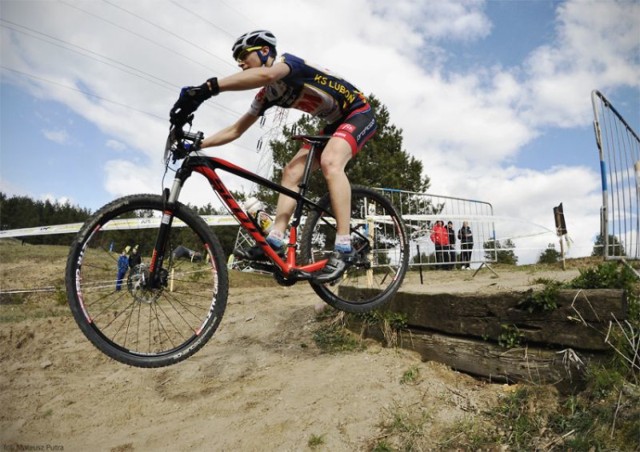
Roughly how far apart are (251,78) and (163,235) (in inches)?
57.0

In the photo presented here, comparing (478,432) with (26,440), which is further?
(26,440)

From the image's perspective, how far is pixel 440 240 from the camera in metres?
9.34

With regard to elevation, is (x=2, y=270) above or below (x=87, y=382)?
above

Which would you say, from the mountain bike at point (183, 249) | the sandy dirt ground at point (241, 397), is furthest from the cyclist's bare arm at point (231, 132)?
the sandy dirt ground at point (241, 397)

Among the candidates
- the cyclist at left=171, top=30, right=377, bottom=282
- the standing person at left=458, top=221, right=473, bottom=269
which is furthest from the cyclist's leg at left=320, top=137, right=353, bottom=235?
the standing person at left=458, top=221, right=473, bottom=269

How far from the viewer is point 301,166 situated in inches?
158

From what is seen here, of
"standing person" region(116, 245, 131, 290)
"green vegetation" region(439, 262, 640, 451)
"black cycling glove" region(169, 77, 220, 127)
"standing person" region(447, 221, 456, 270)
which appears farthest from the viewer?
"standing person" region(447, 221, 456, 270)

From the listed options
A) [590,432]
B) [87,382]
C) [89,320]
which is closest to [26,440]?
[87,382]

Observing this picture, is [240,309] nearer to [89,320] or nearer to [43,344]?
[43,344]

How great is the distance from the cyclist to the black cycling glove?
12 mm

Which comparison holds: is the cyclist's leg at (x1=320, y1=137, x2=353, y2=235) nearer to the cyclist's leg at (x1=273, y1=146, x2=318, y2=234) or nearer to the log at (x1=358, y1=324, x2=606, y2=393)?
the cyclist's leg at (x1=273, y1=146, x2=318, y2=234)

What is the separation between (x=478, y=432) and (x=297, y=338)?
3.55m

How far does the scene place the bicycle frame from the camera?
3.31 m

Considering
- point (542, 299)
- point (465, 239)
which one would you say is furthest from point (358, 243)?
point (465, 239)
